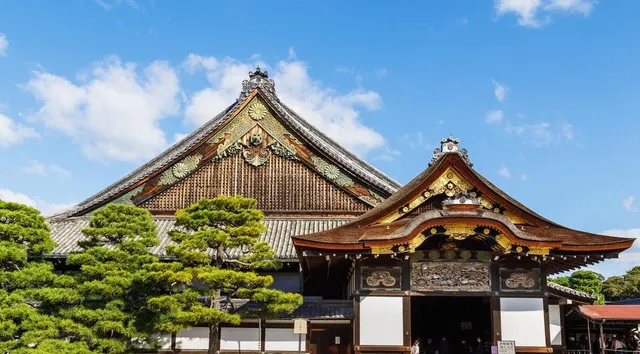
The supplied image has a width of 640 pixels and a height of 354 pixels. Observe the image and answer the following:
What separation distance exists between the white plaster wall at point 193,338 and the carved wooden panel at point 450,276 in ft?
19.4

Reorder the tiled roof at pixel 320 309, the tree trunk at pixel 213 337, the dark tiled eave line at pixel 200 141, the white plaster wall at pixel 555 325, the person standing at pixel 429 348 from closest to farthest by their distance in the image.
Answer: the tree trunk at pixel 213 337, the white plaster wall at pixel 555 325, the tiled roof at pixel 320 309, the person standing at pixel 429 348, the dark tiled eave line at pixel 200 141

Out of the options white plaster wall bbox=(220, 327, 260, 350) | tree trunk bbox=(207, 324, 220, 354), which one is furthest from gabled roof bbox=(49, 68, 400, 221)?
tree trunk bbox=(207, 324, 220, 354)

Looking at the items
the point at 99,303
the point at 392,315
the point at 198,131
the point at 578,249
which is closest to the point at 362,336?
the point at 392,315

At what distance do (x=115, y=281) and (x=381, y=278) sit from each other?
20.6 ft

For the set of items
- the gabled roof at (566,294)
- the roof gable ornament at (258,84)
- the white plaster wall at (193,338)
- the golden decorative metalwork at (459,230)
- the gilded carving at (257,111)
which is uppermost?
the roof gable ornament at (258,84)

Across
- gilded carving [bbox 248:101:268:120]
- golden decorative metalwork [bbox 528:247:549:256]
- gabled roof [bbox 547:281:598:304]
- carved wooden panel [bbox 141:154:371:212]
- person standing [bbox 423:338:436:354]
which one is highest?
gilded carving [bbox 248:101:268:120]

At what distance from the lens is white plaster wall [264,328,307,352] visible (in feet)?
50.6

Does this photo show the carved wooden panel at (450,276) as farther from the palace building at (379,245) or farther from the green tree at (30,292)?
the green tree at (30,292)

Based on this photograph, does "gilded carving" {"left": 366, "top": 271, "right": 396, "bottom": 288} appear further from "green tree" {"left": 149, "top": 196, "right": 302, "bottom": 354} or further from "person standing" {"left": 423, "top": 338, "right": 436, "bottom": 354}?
"person standing" {"left": 423, "top": 338, "right": 436, "bottom": 354}

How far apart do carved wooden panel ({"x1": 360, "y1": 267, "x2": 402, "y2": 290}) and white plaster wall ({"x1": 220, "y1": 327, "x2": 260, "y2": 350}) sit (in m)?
3.80

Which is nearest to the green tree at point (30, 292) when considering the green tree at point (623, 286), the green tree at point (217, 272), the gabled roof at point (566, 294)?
the green tree at point (217, 272)

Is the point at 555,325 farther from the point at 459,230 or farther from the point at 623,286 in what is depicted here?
the point at 623,286

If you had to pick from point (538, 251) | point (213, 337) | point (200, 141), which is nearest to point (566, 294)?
point (538, 251)

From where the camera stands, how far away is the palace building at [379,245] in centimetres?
1318
